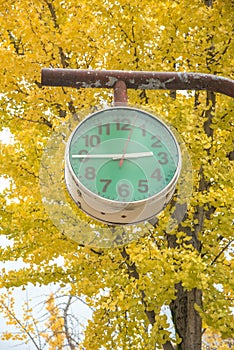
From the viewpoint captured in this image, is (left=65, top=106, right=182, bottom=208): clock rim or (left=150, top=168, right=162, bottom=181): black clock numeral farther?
(left=150, top=168, right=162, bottom=181): black clock numeral

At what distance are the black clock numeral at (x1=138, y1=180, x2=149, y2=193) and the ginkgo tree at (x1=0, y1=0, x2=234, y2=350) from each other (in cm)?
333

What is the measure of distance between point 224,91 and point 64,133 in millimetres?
1004

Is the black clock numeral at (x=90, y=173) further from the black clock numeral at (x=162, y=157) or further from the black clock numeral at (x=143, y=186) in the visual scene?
the black clock numeral at (x=162, y=157)

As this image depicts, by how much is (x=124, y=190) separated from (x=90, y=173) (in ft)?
0.62

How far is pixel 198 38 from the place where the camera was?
22.7ft

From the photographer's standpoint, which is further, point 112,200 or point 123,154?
point 123,154

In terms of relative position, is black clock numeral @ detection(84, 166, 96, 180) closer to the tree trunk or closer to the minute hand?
the minute hand

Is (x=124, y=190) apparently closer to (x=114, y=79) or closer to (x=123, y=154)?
(x=123, y=154)

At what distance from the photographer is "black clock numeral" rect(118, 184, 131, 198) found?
7.71ft

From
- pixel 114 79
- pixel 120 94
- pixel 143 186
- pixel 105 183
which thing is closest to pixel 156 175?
pixel 143 186

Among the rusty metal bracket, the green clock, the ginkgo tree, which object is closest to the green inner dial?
the green clock

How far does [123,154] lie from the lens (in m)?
2.47

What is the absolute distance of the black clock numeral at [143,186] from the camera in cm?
239

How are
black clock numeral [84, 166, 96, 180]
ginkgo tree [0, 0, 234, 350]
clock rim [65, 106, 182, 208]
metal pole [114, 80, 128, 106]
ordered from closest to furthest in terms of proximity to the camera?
clock rim [65, 106, 182, 208]
black clock numeral [84, 166, 96, 180]
metal pole [114, 80, 128, 106]
ginkgo tree [0, 0, 234, 350]
